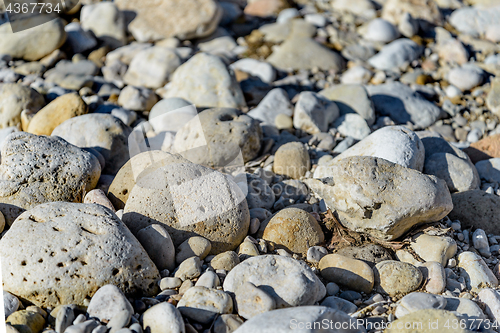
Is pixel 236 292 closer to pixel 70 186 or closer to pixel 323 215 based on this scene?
pixel 323 215

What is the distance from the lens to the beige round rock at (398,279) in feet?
9.70

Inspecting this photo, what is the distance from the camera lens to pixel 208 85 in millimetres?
5789

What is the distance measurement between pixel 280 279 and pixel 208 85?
143 inches

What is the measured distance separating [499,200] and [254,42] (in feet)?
17.1

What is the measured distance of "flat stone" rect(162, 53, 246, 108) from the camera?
5.74 meters

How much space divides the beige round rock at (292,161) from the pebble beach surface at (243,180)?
2 cm

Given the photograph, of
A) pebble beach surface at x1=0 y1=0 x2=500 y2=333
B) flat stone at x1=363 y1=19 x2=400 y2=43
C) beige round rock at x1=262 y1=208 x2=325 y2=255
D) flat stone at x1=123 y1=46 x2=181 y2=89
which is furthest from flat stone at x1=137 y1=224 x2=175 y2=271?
flat stone at x1=363 y1=19 x2=400 y2=43

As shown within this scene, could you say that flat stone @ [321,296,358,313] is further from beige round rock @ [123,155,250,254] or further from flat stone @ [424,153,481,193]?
flat stone @ [424,153,481,193]

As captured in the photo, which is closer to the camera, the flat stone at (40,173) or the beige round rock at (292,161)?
the flat stone at (40,173)

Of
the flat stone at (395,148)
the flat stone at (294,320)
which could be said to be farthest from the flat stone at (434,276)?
the flat stone at (395,148)

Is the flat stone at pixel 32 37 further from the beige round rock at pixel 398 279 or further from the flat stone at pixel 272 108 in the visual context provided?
the beige round rock at pixel 398 279

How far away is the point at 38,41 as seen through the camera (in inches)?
269

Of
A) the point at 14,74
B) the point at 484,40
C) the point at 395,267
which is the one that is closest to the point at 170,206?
the point at 395,267

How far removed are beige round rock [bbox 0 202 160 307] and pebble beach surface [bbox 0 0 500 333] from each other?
0.01m
